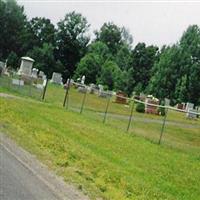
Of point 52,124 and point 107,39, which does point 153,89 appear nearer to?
point 107,39

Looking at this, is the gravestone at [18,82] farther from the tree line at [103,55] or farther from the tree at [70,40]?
the tree at [70,40]

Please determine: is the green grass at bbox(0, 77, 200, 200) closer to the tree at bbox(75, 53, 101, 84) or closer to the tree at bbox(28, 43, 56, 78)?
the tree at bbox(75, 53, 101, 84)

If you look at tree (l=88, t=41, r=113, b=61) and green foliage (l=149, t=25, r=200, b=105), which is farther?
tree (l=88, t=41, r=113, b=61)

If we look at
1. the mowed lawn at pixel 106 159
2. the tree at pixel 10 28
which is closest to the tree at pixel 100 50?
the tree at pixel 10 28

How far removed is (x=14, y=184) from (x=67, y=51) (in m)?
113

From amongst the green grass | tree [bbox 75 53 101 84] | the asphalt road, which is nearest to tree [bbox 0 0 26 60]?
tree [bbox 75 53 101 84]

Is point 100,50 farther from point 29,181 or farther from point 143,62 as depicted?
point 29,181

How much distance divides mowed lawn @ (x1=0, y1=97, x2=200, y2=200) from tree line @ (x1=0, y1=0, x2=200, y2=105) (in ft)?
207

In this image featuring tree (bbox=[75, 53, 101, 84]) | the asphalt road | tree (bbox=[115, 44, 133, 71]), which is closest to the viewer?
the asphalt road

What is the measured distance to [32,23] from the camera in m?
132

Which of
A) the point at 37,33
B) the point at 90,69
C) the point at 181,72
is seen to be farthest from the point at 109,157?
the point at 37,33

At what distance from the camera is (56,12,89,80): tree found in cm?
12214

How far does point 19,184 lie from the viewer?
10.5m

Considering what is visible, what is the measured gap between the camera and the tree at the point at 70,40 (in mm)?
122144
